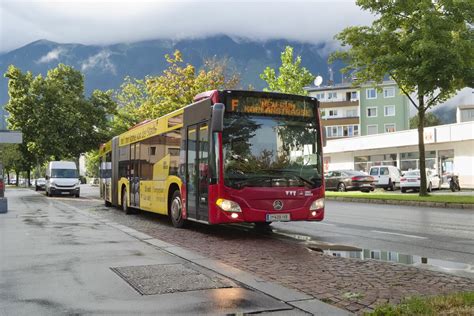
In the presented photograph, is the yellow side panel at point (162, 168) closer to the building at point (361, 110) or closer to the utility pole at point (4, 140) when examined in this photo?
the utility pole at point (4, 140)

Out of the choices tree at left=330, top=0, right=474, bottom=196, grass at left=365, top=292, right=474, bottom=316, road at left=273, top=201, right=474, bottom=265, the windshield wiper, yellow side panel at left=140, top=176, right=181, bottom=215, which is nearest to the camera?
grass at left=365, top=292, right=474, bottom=316

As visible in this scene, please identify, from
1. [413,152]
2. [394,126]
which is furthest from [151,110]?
[394,126]

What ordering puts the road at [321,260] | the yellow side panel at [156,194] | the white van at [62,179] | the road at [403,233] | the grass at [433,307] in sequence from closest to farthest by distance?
the grass at [433,307] < the road at [321,260] < the road at [403,233] < the yellow side panel at [156,194] < the white van at [62,179]

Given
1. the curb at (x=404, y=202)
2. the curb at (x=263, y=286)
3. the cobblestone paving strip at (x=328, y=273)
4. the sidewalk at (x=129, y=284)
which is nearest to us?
the curb at (x=263, y=286)

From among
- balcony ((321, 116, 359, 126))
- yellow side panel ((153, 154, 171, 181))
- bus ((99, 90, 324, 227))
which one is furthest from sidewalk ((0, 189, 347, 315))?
balcony ((321, 116, 359, 126))

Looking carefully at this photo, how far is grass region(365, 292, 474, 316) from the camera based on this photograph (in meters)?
4.44

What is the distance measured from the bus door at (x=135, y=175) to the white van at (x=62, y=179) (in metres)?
19.9

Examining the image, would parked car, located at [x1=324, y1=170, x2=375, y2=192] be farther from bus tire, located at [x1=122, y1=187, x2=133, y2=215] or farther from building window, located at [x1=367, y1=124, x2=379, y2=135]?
building window, located at [x1=367, y1=124, x2=379, y2=135]

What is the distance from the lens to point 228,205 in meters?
10.4

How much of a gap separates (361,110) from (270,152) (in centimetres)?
7704

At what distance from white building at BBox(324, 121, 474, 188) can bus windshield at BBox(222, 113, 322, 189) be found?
113 feet

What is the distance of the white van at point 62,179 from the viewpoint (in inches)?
1421

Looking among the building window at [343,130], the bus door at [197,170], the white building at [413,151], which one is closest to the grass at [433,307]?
the bus door at [197,170]

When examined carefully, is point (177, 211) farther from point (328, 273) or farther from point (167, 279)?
point (328, 273)
